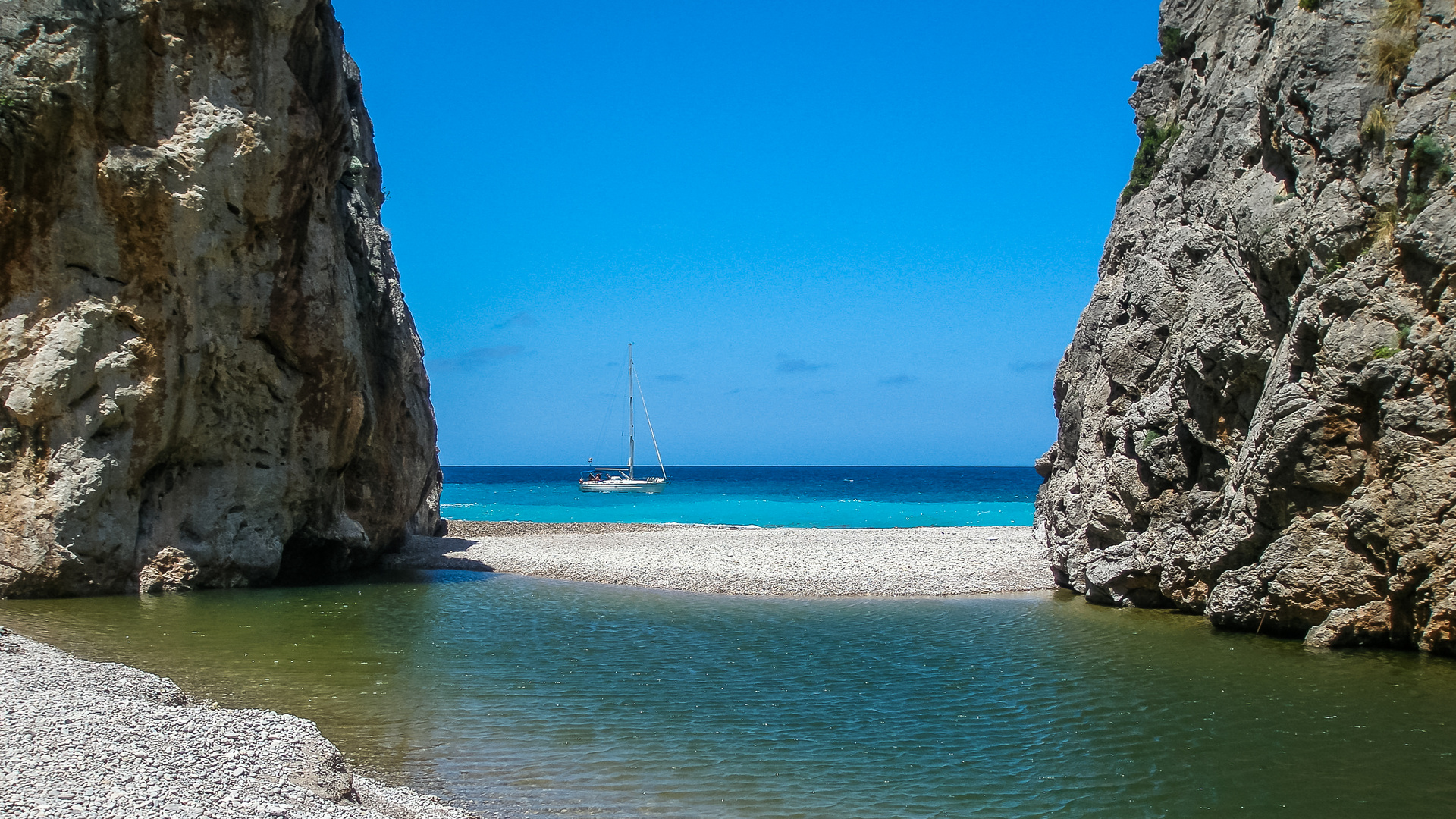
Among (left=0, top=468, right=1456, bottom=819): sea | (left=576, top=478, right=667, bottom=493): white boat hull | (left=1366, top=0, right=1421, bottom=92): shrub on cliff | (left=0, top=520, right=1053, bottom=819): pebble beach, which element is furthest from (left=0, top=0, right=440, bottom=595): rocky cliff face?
(left=576, top=478, right=667, bottom=493): white boat hull

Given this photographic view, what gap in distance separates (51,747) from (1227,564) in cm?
1865

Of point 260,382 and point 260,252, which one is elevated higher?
point 260,252

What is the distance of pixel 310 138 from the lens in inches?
946

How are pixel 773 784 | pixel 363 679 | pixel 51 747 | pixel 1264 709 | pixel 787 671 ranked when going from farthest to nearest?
pixel 787 671 < pixel 363 679 < pixel 1264 709 < pixel 773 784 < pixel 51 747

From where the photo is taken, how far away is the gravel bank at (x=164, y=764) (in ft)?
23.8

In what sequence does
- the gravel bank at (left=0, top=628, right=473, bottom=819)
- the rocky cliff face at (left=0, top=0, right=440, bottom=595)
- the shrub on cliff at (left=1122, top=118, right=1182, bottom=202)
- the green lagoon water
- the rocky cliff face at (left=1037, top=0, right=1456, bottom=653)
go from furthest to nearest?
the shrub on cliff at (left=1122, top=118, right=1182, bottom=202)
the rocky cliff face at (left=0, top=0, right=440, bottom=595)
the rocky cliff face at (left=1037, top=0, right=1456, bottom=653)
the green lagoon water
the gravel bank at (left=0, top=628, right=473, bottom=819)

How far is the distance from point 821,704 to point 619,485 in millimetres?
86214

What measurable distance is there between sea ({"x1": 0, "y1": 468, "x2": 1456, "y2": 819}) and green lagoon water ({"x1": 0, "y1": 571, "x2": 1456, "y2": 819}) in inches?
2.1

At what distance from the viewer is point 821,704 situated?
13547 mm

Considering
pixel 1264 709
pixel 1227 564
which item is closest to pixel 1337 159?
pixel 1227 564

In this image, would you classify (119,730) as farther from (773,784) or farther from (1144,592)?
(1144,592)

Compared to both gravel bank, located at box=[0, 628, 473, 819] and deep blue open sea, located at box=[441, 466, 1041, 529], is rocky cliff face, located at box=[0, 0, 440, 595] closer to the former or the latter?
gravel bank, located at box=[0, 628, 473, 819]

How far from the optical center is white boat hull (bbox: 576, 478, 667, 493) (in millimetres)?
98562

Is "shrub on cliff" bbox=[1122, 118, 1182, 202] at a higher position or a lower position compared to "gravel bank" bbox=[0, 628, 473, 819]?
higher
